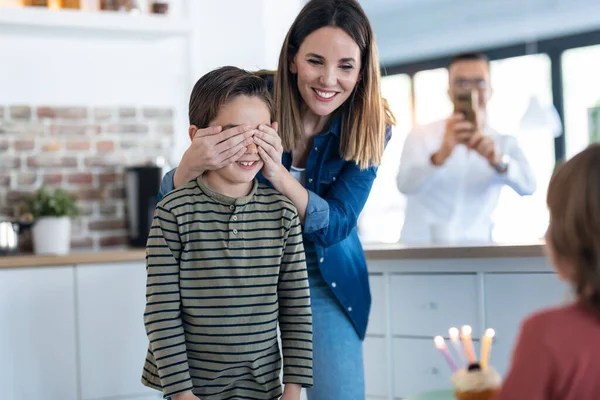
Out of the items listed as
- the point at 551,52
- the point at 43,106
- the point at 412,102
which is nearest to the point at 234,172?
the point at 43,106

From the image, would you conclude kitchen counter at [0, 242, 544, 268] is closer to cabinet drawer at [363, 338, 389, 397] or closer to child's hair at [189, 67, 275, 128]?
cabinet drawer at [363, 338, 389, 397]

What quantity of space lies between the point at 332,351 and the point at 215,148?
58cm

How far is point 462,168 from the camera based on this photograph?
3951 millimetres

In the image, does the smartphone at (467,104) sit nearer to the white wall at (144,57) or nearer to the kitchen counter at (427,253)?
the kitchen counter at (427,253)

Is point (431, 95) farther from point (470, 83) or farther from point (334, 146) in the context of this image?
point (334, 146)

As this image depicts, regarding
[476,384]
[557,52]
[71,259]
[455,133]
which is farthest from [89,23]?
[557,52]

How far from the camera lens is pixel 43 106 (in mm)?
4020

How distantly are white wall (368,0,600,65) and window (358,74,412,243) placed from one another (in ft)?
1.09

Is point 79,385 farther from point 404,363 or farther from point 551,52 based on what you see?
point 551,52

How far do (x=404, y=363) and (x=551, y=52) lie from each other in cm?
555

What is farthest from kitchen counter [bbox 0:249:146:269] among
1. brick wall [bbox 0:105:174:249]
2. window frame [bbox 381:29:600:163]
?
window frame [bbox 381:29:600:163]

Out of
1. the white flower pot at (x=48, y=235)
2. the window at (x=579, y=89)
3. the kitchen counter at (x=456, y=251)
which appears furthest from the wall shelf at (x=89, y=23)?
the window at (x=579, y=89)

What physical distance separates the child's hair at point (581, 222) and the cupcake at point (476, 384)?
0.61ft

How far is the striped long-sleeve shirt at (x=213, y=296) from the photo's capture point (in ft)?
4.83
